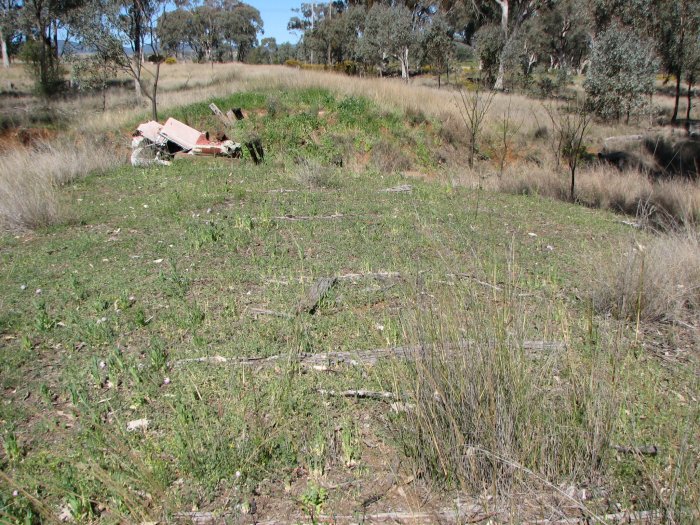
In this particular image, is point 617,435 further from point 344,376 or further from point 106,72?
point 106,72

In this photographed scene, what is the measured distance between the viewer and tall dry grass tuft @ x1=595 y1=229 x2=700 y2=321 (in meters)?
3.86

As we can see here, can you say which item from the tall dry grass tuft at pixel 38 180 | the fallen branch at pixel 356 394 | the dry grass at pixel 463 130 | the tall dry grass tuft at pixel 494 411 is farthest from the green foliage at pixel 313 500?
the dry grass at pixel 463 130

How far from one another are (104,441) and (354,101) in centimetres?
1485

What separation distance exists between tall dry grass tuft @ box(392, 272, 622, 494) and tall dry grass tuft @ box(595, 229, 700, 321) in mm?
1575

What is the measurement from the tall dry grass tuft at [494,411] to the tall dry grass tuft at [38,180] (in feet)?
17.5

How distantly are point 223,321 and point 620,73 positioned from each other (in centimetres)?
2235

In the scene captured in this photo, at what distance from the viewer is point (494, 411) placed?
2.25 m

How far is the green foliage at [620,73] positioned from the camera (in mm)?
20891

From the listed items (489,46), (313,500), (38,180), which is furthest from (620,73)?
(313,500)

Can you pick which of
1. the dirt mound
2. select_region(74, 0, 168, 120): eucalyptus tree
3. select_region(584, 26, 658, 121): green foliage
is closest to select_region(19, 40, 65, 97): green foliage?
select_region(74, 0, 168, 120): eucalyptus tree

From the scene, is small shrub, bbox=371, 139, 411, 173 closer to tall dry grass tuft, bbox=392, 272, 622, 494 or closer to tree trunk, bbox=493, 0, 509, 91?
tall dry grass tuft, bbox=392, 272, 622, 494

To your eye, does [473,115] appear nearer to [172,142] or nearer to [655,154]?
[172,142]

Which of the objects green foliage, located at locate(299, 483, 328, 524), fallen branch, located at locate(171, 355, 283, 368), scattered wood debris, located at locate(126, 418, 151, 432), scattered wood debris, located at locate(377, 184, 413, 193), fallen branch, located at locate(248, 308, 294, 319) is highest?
scattered wood debris, located at locate(377, 184, 413, 193)

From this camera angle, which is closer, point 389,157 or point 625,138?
point 389,157
